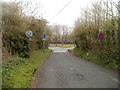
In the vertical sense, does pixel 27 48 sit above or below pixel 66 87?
above

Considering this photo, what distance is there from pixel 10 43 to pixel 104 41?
909cm

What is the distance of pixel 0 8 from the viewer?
28.5 feet

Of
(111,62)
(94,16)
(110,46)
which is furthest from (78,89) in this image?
(94,16)

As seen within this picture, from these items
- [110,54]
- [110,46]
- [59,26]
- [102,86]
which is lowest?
[102,86]

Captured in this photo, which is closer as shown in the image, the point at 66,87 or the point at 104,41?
the point at 66,87

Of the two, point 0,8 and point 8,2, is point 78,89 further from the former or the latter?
point 8,2

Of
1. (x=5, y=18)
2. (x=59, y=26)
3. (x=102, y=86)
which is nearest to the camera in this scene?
(x=102, y=86)

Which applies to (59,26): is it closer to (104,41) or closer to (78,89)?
(104,41)

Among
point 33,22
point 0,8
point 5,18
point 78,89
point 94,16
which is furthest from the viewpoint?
point 33,22

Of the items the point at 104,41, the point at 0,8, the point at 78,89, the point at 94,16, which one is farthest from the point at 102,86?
the point at 94,16

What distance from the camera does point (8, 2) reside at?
32.8 feet

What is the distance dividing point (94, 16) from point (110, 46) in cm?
407

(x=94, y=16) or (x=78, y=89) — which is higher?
(x=94, y=16)

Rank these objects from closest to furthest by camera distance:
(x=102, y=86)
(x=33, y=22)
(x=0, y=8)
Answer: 1. (x=102, y=86)
2. (x=0, y=8)
3. (x=33, y=22)
